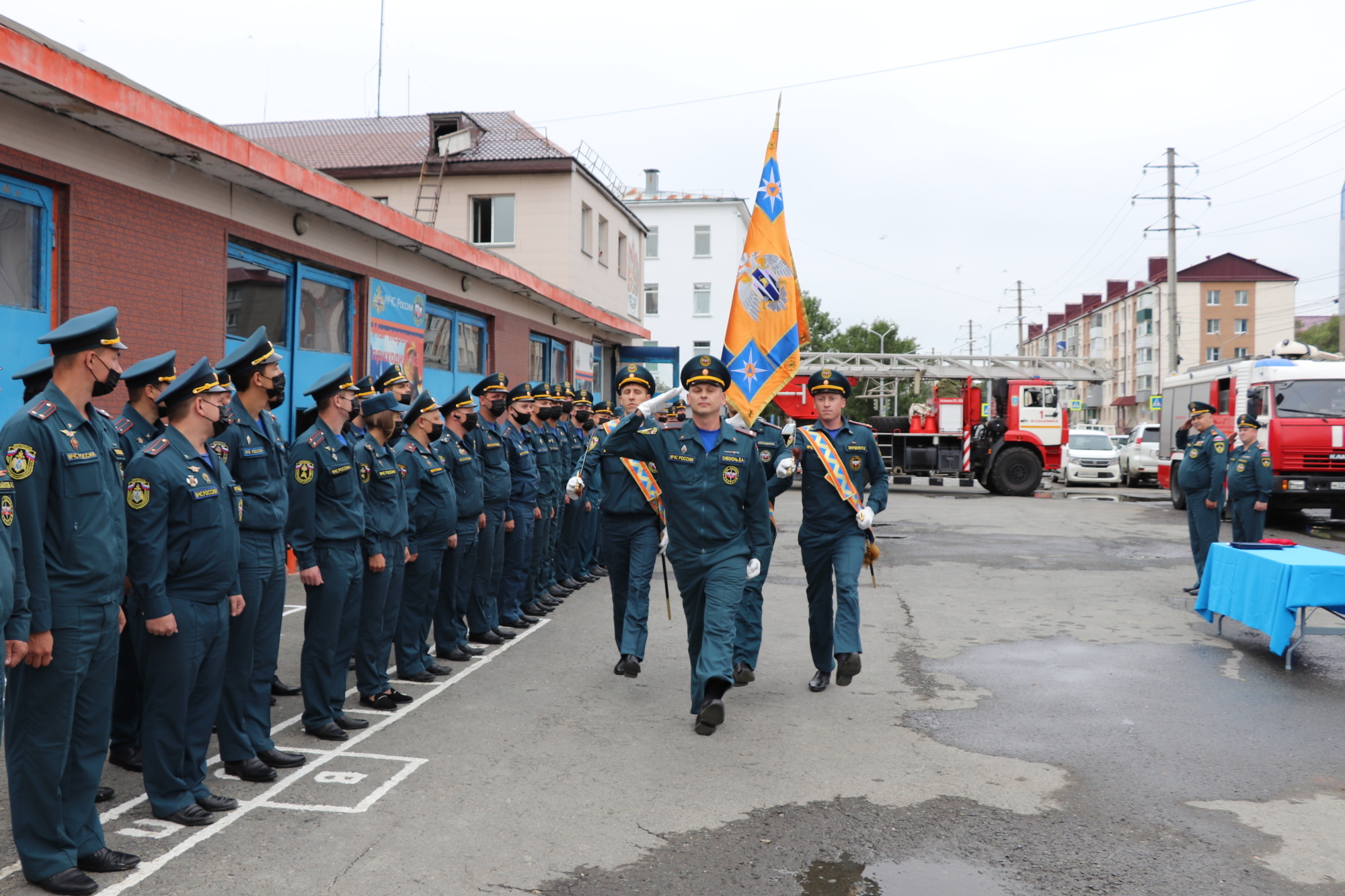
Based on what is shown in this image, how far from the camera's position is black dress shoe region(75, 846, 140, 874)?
369 cm

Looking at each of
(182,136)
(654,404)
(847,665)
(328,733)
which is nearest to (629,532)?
(654,404)

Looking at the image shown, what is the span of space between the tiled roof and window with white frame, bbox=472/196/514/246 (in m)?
1.05

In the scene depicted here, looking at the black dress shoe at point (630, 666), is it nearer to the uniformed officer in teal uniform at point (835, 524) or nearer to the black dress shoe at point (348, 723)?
the uniformed officer in teal uniform at point (835, 524)

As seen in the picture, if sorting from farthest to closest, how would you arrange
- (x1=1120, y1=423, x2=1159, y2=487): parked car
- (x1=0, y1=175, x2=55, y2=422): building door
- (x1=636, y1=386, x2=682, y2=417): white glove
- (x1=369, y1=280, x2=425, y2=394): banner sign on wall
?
1. (x1=1120, y1=423, x2=1159, y2=487): parked car
2. (x1=369, y1=280, x2=425, y2=394): banner sign on wall
3. (x1=0, y1=175, x2=55, y2=422): building door
4. (x1=636, y1=386, x2=682, y2=417): white glove

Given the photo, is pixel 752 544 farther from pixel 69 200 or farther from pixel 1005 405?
pixel 1005 405

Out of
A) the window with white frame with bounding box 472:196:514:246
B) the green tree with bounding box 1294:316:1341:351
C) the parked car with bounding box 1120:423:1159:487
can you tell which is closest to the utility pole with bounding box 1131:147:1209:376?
the parked car with bounding box 1120:423:1159:487

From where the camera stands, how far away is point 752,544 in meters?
6.11

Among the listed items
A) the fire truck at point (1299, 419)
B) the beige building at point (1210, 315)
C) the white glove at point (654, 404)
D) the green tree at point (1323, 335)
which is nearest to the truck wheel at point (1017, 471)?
the fire truck at point (1299, 419)

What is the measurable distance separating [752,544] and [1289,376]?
640 inches

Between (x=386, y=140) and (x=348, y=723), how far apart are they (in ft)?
83.8

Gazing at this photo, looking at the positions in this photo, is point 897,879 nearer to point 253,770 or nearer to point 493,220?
Result: point 253,770

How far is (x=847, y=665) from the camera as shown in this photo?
6383mm

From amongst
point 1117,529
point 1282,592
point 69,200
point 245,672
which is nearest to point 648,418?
point 245,672

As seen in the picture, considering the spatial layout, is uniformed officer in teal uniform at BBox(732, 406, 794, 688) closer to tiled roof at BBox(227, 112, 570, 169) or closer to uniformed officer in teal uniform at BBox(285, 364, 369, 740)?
uniformed officer in teal uniform at BBox(285, 364, 369, 740)
